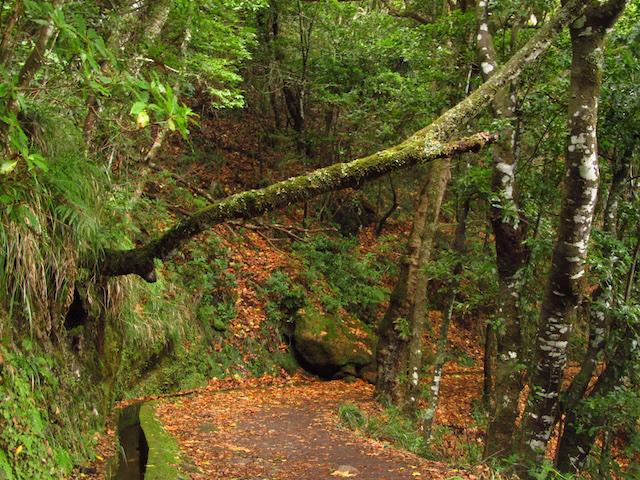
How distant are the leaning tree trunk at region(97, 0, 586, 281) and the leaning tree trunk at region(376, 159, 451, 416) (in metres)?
5.86

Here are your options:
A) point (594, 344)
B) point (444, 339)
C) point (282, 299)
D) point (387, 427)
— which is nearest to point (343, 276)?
point (282, 299)

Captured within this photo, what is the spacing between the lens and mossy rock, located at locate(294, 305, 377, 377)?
13.5 metres

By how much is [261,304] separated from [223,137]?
7415 mm

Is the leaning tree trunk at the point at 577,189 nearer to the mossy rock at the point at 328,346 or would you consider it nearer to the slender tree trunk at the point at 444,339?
the slender tree trunk at the point at 444,339

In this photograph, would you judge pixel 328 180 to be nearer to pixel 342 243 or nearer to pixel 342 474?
pixel 342 474

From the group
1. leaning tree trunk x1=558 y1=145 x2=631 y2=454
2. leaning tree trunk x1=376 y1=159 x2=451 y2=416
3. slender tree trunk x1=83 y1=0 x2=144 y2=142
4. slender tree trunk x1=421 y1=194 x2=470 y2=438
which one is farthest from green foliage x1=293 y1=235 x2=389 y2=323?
slender tree trunk x1=83 y1=0 x2=144 y2=142

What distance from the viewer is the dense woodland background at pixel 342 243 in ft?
15.4

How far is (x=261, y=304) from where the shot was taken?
13977mm

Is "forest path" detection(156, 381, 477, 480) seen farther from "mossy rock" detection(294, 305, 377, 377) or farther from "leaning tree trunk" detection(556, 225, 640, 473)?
"mossy rock" detection(294, 305, 377, 377)

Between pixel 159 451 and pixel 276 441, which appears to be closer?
pixel 159 451

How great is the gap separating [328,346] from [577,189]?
8876 millimetres

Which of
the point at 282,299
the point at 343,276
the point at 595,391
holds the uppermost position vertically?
the point at 343,276

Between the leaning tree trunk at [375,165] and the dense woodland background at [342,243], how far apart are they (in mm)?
21

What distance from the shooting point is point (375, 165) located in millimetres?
4676
